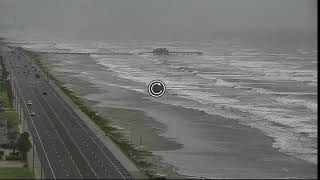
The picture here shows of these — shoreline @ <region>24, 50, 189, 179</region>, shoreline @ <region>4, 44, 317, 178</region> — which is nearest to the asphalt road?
shoreline @ <region>24, 50, 189, 179</region>

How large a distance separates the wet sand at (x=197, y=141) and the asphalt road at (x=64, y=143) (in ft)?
14.3

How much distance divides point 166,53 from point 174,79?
242ft

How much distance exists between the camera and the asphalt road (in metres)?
43.2

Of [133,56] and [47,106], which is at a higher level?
[133,56]

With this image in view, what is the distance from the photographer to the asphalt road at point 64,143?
43228mm

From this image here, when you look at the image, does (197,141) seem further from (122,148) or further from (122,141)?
(122,148)

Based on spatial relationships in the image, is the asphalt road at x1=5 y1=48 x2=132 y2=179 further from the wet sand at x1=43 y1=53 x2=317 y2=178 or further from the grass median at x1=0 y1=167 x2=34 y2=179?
the wet sand at x1=43 y1=53 x2=317 y2=178

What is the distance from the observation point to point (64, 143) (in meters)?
52.4

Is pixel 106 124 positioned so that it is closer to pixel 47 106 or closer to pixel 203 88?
pixel 47 106

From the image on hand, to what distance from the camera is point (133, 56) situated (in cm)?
18000

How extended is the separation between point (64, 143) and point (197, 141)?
511 inches

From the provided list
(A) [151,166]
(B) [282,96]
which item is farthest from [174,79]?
(A) [151,166]

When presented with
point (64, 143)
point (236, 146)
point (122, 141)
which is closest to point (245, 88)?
point (236, 146)
